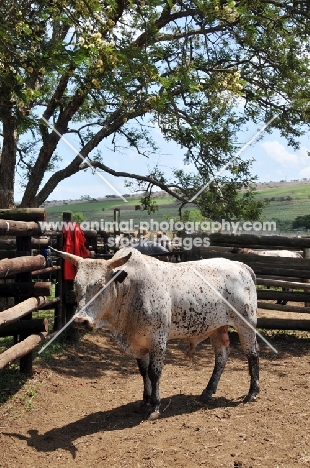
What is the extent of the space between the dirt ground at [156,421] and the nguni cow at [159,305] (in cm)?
33

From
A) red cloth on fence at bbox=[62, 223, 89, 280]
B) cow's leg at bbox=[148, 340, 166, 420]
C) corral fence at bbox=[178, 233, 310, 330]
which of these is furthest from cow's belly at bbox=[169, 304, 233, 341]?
corral fence at bbox=[178, 233, 310, 330]

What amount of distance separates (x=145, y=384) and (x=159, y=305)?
85 centimetres

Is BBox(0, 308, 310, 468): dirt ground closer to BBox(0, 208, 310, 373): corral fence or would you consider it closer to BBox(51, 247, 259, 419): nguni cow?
BBox(51, 247, 259, 419): nguni cow

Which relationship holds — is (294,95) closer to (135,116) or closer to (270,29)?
(270,29)

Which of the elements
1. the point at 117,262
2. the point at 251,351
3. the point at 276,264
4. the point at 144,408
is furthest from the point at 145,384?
the point at 276,264

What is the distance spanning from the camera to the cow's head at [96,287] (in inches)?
190

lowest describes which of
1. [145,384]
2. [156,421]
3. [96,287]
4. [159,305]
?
[156,421]

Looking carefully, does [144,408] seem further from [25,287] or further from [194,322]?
[25,287]

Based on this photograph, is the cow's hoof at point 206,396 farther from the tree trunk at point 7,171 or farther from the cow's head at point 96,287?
the tree trunk at point 7,171

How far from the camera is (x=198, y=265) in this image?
6066 millimetres

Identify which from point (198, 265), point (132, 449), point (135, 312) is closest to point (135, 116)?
point (198, 265)

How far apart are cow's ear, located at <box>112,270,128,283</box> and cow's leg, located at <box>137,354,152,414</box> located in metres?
1.02

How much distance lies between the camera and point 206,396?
5891mm

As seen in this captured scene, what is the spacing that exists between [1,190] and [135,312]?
6556 millimetres
